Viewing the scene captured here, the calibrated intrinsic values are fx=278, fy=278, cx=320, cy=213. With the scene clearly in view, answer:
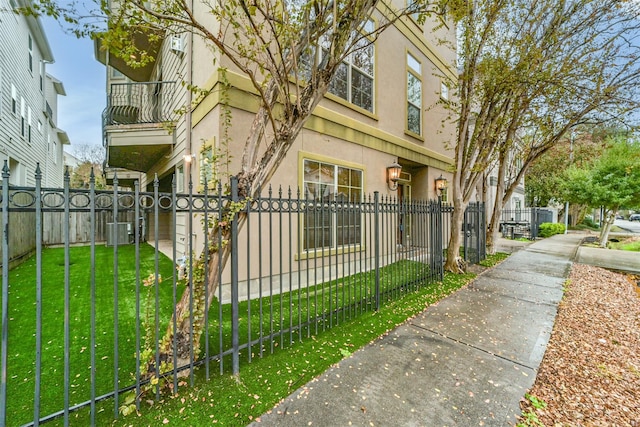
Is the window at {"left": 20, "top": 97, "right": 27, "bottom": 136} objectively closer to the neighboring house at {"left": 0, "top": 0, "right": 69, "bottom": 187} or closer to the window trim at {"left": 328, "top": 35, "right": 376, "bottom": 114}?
the neighboring house at {"left": 0, "top": 0, "right": 69, "bottom": 187}

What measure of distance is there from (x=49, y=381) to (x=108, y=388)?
2.03 feet

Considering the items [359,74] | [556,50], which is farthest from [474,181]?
[359,74]

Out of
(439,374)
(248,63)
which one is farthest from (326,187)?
(439,374)

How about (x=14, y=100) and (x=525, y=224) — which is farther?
(x=525, y=224)

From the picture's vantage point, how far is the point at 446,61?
1133cm

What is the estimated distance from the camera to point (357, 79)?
7371 millimetres

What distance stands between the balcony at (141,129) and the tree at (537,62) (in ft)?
22.6

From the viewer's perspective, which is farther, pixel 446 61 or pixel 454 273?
pixel 446 61

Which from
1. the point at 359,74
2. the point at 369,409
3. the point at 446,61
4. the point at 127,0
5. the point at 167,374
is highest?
the point at 446,61

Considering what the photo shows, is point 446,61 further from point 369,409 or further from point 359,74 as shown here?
point 369,409

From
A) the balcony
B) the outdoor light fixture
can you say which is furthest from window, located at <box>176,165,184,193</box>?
the outdoor light fixture

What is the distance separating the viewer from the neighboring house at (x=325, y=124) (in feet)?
17.8

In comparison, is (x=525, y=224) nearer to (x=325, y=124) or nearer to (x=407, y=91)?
(x=407, y=91)

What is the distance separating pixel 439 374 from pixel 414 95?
8929 millimetres
